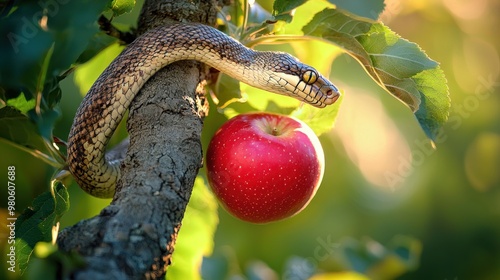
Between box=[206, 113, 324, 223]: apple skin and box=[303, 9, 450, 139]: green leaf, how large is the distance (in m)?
0.31

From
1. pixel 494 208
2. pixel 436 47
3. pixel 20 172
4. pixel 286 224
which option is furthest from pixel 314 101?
pixel 494 208

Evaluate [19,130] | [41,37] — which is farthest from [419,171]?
[41,37]

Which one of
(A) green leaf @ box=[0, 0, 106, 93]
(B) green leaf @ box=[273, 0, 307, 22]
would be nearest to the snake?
(B) green leaf @ box=[273, 0, 307, 22]

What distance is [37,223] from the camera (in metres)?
1.86

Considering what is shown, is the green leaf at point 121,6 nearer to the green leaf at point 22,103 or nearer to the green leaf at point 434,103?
the green leaf at point 22,103

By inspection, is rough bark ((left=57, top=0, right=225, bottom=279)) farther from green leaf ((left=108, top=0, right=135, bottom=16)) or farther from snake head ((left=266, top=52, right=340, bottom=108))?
snake head ((left=266, top=52, right=340, bottom=108))

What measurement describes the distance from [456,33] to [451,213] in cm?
112

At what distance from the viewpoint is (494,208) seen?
4.43 m

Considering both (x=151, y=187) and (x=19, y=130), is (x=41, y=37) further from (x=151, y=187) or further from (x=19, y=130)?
(x=19, y=130)

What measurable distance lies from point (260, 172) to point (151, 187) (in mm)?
726

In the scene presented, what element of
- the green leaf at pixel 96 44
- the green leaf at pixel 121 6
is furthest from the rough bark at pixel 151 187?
the green leaf at pixel 96 44

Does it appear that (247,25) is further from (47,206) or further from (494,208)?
(494,208)

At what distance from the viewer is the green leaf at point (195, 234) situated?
2348 millimetres

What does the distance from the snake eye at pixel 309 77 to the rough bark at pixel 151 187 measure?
590mm
